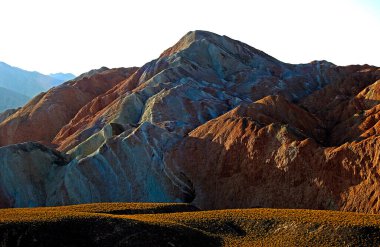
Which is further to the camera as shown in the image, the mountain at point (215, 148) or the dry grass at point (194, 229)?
the mountain at point (215, 148)

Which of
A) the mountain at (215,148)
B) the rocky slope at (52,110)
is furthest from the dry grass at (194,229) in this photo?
the rocky slope at (52,110)

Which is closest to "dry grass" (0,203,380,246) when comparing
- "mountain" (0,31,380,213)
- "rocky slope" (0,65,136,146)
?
"mountain" (0,31,380,213)

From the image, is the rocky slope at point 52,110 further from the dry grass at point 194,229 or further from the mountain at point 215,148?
the dry grass at point 194,229

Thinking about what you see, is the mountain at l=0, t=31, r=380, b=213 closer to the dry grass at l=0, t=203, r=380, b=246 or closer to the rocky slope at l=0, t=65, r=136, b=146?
the rocky slope at l=0, t=65, r=136, b=146

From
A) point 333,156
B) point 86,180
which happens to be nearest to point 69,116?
point 86,180

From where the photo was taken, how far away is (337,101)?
7569 centimetres

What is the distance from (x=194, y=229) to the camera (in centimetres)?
3519

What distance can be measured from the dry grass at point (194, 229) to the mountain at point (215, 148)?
1274 cm

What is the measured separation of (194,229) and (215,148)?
24496mm

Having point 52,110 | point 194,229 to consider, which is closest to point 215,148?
point 194,229

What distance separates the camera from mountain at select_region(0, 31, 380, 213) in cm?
5019

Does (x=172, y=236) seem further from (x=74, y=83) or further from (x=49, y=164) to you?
(x=74, y=83)

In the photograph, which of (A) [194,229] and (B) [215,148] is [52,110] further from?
(A) [194,229]

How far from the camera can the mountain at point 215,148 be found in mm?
50188
